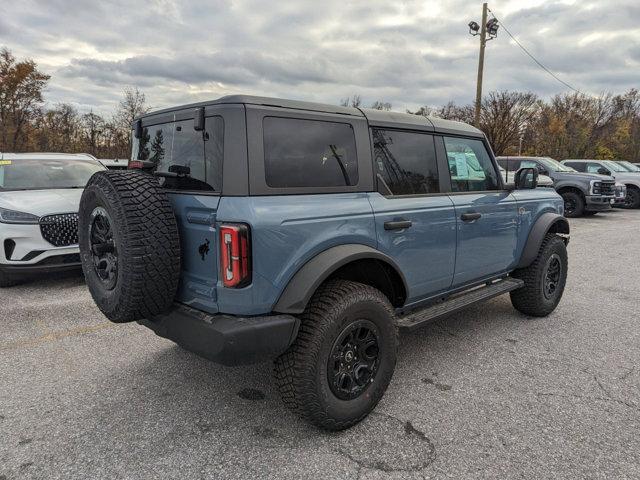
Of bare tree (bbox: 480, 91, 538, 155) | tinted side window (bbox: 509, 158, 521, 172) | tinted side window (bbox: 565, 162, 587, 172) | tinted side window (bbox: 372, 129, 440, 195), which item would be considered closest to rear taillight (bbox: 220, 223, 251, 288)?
tinted side window (bbox: 372, 129, 440, 195)

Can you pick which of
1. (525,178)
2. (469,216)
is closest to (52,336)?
(469,216)

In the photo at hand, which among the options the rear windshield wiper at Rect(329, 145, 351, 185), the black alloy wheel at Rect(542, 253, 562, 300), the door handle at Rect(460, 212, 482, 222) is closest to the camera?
the rear windshield wiper at Rect(329, 145, 351, 185)

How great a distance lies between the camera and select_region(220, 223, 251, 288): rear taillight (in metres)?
2.21

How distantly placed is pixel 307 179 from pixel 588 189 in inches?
556

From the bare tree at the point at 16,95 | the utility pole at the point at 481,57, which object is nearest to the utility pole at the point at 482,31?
the utility pole at the point at 481,57

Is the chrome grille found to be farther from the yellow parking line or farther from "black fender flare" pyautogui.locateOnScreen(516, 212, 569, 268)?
"black fender flare" pyautogui.locateOnScreen(516, 212, 569, 268)

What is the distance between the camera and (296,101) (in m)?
2.65

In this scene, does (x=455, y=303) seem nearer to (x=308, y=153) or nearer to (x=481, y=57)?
(x=308, y=153)

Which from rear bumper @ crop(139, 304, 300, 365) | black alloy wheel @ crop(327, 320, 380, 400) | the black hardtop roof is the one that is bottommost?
black alloy wheel @ crop(327, 320, 380, 400)

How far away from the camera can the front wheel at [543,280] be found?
435cm

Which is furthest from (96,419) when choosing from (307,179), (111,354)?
(307,179)

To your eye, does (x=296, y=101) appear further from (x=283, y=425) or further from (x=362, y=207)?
(x=283, y=425)

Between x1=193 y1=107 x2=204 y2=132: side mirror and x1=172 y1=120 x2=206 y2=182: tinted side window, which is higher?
x1=193 y1=107 x2=204 y2=132: side mirror

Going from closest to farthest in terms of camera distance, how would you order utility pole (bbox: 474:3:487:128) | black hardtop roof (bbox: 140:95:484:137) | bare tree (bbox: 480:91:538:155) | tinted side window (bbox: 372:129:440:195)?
black hardtop roof (bbox: 140:95:484:137) < tinted side window (bbox: 372:129:440:195) < utility pole (bbox: 474:3:487:128) < bare tree (bbox: 480:91:538:155)
